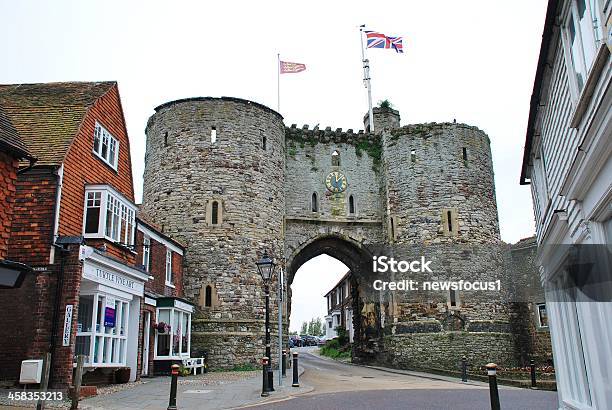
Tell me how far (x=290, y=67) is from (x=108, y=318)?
20.8 meters

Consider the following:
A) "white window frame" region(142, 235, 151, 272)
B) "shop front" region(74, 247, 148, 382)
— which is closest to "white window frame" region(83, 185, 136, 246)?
"shop front" region(74, 247, 148, 382)

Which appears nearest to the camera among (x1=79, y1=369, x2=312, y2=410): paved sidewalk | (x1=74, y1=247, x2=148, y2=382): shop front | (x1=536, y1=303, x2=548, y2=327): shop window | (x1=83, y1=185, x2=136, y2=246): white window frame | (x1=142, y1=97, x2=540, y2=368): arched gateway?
(x1=79, y1=369, x2=312, y2=410): paved sidewalk

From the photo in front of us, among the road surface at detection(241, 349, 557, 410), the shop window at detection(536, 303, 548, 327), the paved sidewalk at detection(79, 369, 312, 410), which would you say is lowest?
the road surface at detection(241, 349, 557, 410)

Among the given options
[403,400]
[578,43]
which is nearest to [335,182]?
[403,400]

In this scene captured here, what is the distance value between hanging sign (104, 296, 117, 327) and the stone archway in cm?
1414

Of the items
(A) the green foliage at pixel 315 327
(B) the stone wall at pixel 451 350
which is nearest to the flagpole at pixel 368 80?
(B) the stone wall at pixel 451 350

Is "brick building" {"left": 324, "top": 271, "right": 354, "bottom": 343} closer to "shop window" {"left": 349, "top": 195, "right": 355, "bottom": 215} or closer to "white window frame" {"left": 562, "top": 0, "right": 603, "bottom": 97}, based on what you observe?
"shop window" {"left": 349, "top": 195, "right": 355, "bottom": 215}

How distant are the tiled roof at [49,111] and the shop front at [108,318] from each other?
3010 mm

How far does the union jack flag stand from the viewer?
3238cm

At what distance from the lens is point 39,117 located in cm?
1548

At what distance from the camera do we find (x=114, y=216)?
1578 centimetres

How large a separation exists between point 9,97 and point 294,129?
15840 millimetres

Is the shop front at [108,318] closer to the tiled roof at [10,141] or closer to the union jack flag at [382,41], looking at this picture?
the tiled roof at [10,141]
